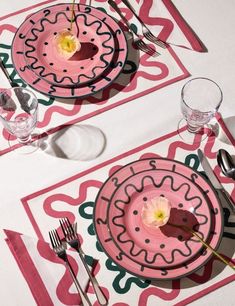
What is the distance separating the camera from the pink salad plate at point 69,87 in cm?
125

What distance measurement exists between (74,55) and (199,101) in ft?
1.11

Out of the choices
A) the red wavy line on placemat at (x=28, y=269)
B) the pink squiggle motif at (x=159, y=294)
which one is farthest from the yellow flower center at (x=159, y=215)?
the red wavy line on placemat at (x=28, y=269)

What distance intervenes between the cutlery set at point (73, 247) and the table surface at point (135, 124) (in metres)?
0.06

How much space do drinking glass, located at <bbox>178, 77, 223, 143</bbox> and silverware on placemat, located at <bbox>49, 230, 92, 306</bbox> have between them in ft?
1.27

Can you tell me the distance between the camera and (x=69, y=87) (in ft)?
4.10

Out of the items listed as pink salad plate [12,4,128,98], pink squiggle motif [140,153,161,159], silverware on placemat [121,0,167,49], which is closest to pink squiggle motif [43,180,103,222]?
pink squiggle motif [140,153,161,159]

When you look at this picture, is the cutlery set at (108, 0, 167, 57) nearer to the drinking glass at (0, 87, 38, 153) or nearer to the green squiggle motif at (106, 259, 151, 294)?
the drinking glass at (0, 87, 38, 153)

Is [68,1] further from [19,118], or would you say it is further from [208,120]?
[208,120]

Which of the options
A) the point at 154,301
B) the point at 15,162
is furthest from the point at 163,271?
the point at 15,162

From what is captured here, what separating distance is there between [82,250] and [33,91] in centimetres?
44

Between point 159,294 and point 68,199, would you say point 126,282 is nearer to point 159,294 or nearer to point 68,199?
point 159,294

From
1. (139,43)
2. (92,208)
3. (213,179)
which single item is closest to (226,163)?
(213,179)

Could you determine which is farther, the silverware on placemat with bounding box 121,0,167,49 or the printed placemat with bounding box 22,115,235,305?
the silverware on placemat with bounding box 121,0,167,49

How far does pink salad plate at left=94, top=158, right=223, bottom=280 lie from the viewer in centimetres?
104
